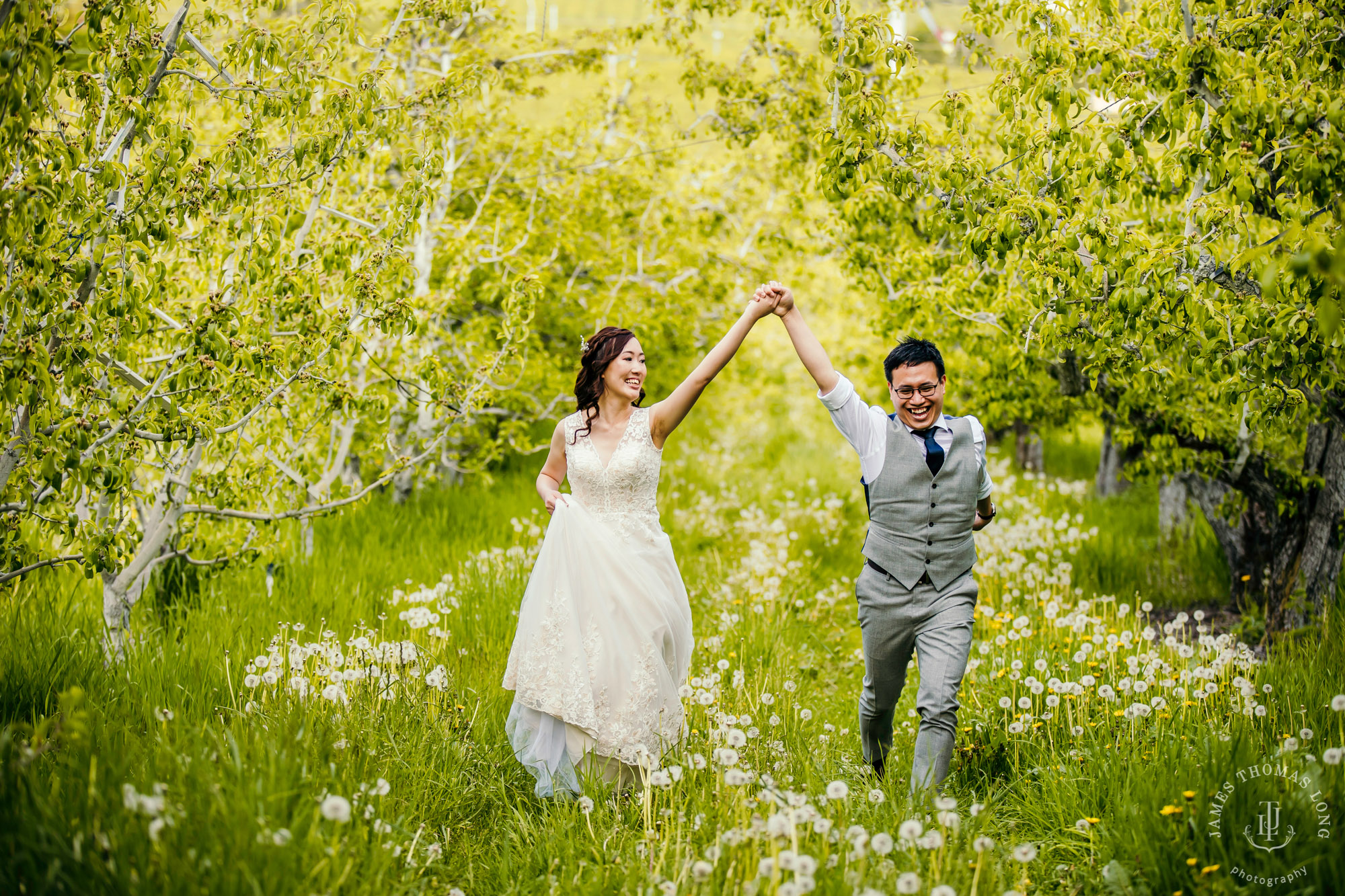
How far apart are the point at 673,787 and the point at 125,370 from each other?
11.1 ft

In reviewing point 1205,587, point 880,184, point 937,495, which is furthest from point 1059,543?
point 937,495

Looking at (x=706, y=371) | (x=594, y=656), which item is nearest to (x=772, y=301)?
(x=706, y=371)

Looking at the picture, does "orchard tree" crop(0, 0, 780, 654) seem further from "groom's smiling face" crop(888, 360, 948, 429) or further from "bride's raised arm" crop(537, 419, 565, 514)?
"groom's smiling face" crop(888, 360, 948, 429)

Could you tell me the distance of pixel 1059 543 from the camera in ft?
31.0

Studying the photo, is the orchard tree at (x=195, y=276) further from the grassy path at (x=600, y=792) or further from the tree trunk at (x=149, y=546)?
the grassy path at (x=600, y=792)

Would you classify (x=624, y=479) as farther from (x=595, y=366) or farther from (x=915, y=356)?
(x=915, y=356)

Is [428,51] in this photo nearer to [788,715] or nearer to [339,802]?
[788,715]

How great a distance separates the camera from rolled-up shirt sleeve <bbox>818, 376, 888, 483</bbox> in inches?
173

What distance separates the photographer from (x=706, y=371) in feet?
14.8

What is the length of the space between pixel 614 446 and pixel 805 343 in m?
1.11

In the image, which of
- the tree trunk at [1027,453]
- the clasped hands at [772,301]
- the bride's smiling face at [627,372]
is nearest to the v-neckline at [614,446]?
the bride's smiling face at [627,372]

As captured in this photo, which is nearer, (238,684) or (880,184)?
(238,684)

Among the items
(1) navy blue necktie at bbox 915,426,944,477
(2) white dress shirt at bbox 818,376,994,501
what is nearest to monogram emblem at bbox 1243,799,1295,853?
(2) white dress shirt at bbox 818,376,994,501

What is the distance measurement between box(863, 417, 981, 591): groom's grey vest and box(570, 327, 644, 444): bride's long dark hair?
54.7 inches
